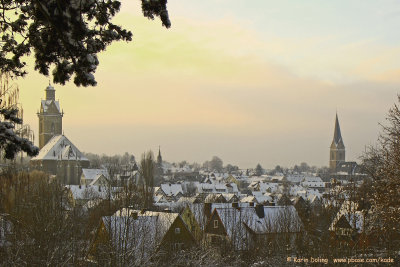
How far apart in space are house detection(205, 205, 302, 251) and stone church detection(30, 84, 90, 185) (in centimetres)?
5400

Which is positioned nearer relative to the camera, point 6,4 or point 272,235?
point 6,4

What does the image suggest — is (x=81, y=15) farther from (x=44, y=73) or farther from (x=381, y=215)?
(x=381, y=215)

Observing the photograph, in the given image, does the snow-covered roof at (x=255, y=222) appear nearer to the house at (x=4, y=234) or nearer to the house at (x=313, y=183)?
the house at (x=4, y=234)

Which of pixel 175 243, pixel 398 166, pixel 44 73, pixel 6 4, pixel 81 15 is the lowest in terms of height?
pixel 175 243

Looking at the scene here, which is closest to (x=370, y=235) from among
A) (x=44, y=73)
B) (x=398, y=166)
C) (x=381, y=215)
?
(x=381, y=215)

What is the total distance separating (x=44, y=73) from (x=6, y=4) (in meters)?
1.07

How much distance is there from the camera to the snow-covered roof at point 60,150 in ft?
299

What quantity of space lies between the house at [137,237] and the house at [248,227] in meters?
2.58

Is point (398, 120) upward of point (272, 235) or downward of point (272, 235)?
upward

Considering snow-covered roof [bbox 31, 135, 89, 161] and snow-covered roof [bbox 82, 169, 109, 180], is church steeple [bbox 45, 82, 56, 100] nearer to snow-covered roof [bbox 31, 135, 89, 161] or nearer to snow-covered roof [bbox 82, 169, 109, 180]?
snow-covered roof [bbox 31, 135, 89, 161]

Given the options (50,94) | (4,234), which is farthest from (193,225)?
(50,94)

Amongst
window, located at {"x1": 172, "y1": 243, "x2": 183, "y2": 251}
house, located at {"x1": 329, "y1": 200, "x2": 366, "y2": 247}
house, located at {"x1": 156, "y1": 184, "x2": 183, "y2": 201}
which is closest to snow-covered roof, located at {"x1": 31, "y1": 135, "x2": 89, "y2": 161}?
house, located at {"x1": 156, "y1": 184, "x2": 183, "y2": 201}

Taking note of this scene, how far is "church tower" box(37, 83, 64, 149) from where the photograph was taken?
9875 centimetres

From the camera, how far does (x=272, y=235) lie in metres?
33.2
